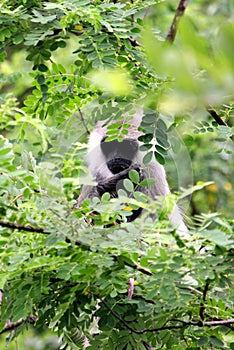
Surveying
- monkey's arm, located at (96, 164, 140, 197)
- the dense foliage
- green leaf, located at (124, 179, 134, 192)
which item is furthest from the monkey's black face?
green leaf, located at (124, 179, 134, 192)

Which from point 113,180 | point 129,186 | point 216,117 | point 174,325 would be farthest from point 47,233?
point 113,180

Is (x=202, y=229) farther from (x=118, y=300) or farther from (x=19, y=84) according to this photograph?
(x=19, y=84)

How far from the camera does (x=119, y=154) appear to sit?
5.64 ft

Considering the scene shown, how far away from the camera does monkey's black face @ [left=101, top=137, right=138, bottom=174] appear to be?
5.41 feet

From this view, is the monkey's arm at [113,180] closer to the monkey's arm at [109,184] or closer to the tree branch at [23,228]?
the monkey's arm at [109,184]

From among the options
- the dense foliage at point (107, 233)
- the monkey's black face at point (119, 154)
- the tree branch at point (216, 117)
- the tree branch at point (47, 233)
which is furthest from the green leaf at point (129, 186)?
the monkey's black face at point (119, 154)

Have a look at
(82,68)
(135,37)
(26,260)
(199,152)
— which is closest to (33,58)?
(82,68)

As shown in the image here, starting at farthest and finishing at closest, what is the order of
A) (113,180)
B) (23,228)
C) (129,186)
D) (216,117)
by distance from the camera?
(113,180) < (216,117) < (129,186) < (23,228)

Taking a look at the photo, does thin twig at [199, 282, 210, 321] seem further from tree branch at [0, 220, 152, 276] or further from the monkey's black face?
the monkey's black face

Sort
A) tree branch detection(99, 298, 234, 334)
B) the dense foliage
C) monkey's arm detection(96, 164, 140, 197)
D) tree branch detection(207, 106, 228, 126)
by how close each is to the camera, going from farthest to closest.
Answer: monkey's arm detection(96, 164, 140, 197) → tree branch detection(207, 106, 228, 126) → tree branch detection(99, 298, 234, 334) → the dense foliage

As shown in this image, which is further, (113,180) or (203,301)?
(113,180)

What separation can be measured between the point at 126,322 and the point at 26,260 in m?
0.23

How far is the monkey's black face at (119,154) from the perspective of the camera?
1.65 meters

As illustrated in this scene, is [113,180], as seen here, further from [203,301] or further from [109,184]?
[203,301]
